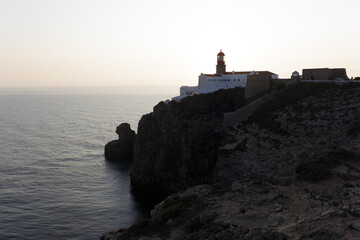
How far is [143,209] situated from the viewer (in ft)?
159

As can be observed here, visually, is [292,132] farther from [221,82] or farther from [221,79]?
[221,79]

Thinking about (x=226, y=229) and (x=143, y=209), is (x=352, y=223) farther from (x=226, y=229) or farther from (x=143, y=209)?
(x=143, y=209)

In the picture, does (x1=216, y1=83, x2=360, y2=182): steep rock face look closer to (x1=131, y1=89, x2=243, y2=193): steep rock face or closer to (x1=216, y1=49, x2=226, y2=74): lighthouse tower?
(x1=131, y1=89, x2=243, y2=193): steep rock face

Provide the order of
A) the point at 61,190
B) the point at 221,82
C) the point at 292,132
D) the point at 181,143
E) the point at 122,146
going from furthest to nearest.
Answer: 1. the point at 122,146
2. the point at 221,82
3. the point at 181,143
4. the point at 61,190
5. the point at 292,132

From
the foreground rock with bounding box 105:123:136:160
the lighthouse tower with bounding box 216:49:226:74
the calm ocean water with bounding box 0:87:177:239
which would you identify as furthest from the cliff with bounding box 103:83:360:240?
the lighthouse tower with bounding box 216:49:226:74

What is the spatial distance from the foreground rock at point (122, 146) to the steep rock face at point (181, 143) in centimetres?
1208

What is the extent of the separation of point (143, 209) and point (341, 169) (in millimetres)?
31159

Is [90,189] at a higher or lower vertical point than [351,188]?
lower

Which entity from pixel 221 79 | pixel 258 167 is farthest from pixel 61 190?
pixel 221 79

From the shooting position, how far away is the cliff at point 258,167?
17.4 metres

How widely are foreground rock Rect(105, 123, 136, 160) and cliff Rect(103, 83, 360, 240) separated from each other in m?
12.4

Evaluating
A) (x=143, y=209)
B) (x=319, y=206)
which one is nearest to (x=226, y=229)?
(x=319, y=206)

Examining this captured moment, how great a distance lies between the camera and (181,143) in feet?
190

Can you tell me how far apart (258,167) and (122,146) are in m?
45.6
